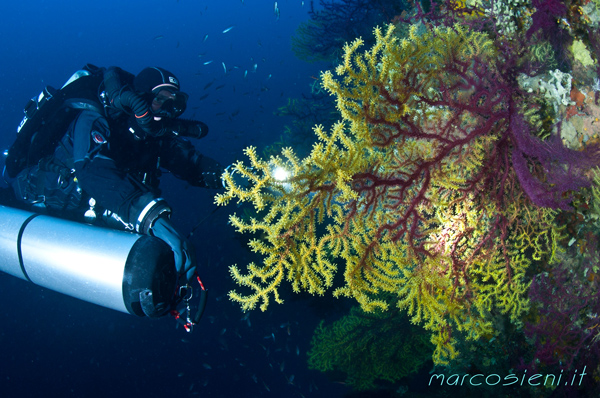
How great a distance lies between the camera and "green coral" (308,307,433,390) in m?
5.31

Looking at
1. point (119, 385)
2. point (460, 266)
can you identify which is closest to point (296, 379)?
point (119, 385)

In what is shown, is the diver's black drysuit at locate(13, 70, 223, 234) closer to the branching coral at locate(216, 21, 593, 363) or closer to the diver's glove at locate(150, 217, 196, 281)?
the diver's glove at locate(150, 217, 196, 281)

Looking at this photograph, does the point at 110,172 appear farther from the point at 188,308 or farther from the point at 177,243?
the point at 188,308

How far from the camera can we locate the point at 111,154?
12.9 feet

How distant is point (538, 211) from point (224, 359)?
13498 millimetres

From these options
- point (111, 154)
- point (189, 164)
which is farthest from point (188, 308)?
point (189, 164)

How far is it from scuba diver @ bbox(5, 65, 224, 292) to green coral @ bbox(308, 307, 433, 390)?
3.48m

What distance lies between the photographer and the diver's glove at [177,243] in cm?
344

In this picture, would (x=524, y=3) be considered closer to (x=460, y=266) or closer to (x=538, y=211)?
(x=538, y=211)

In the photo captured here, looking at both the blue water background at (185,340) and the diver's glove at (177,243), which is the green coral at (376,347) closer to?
the blue water background at (185,340)

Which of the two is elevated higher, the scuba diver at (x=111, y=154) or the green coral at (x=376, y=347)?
the scuba diver at (x=111, y=154)

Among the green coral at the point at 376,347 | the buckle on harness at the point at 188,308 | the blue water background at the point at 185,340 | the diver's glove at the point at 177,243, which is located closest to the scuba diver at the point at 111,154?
the diver's glove at the point at 177,243

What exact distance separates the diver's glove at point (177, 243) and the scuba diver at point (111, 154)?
1 cm

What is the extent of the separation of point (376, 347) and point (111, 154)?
5686 millimetres
